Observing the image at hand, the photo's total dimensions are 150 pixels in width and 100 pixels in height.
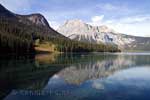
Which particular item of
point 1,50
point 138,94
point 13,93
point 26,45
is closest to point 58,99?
point 13,93

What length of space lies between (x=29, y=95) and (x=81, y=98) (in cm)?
594

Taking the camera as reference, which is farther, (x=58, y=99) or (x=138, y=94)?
(x=138, y=94)

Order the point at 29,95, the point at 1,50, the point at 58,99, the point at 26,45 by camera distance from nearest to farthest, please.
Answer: the point at 58,99
the point at 29,95
the point at 1,50
the point at 26,45

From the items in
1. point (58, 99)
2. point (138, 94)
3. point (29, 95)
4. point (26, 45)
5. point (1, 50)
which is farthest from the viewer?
point (26, 45)

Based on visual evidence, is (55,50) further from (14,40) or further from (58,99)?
(58,99)

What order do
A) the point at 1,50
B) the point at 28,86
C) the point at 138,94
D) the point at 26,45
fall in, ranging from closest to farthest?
the point at 138,94, the point at 28,86, the point at 1,50, the point at 26,45

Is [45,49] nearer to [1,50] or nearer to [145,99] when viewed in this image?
[1,50]

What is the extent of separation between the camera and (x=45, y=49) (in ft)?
628

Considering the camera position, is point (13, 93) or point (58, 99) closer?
point (58, 99)

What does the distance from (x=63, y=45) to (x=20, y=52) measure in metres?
68.2

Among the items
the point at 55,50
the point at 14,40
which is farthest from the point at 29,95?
the point at 55,50

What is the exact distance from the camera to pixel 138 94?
25781mm

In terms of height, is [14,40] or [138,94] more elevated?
[14,40]

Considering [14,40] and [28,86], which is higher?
[14,40]
